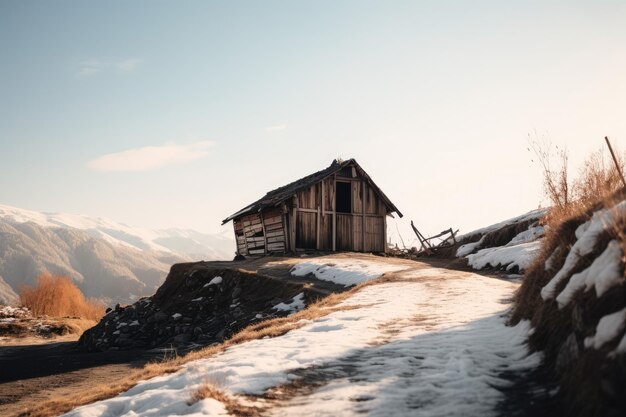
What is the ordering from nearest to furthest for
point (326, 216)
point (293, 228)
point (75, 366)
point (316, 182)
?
point (75, 366) < point (293, 228) < point (316, 182) < point (326, 216)

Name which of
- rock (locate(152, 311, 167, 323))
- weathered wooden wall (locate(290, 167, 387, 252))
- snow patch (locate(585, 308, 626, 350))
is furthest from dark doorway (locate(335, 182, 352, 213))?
snow patch (locate(585, 308, 626, 350))

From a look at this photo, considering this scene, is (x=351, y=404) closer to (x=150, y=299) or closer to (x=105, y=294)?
(x=150, y=299)

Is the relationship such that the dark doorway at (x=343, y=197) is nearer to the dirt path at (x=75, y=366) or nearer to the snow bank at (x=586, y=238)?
the dirt path at (x=75, y=366)

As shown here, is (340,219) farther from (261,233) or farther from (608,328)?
(608,328)

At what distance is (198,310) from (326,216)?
1067 centimetres

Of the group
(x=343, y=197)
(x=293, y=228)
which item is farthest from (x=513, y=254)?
(x=343, y=197)

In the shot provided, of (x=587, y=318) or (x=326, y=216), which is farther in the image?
(x=326, y=216)

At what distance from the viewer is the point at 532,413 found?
11.9 feet

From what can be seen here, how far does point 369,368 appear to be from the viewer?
529 centimetres

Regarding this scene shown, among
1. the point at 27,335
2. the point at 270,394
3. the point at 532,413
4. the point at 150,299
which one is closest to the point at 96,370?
the point at 150,299

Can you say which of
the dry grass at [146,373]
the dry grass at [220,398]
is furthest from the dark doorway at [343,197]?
the dry grass at [220,398]

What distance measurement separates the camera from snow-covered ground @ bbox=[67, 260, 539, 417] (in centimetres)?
423

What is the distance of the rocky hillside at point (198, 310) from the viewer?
1592cm

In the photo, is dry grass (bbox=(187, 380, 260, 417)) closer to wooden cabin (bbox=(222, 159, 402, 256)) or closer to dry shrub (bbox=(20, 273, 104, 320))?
wooden cabin (bbox=(222, 159, 402, 256))
